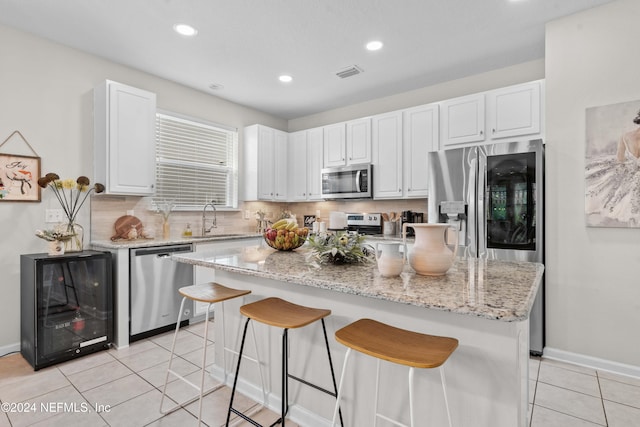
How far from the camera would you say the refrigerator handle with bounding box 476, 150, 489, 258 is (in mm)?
2873

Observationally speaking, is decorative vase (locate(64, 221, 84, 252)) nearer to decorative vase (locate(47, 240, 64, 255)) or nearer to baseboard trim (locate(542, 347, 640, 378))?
decorative vase (locate(47, 240, 64, 255))

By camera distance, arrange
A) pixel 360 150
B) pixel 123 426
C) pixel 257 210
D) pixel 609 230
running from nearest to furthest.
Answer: pixel 123 426 < pixel 609 230 < pixel 360 150 < pixel 257 210

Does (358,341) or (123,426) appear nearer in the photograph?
(358,341)

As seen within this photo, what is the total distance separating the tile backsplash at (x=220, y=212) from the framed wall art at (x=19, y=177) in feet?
1.57

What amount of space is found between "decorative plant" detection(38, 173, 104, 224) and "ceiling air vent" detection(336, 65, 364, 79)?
2.67m

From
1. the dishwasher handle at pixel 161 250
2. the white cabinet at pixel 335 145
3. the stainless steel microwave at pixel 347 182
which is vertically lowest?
the dishwasher handle at pixel 161 250

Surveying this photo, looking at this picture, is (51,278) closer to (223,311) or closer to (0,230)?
(0,230)

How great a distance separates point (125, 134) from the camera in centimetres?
317

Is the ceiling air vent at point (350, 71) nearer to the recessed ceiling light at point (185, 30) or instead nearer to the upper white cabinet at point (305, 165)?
the upper white cabinet at point (305, 165)

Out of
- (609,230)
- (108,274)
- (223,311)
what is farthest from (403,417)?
(108,274)

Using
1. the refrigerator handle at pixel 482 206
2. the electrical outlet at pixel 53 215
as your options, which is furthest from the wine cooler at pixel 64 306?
the refrigerator handle at pixel 482 206

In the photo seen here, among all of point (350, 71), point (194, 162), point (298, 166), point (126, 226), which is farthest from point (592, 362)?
point (194, 162)

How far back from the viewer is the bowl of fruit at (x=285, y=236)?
7.27 feet

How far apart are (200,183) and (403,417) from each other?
143 inches
